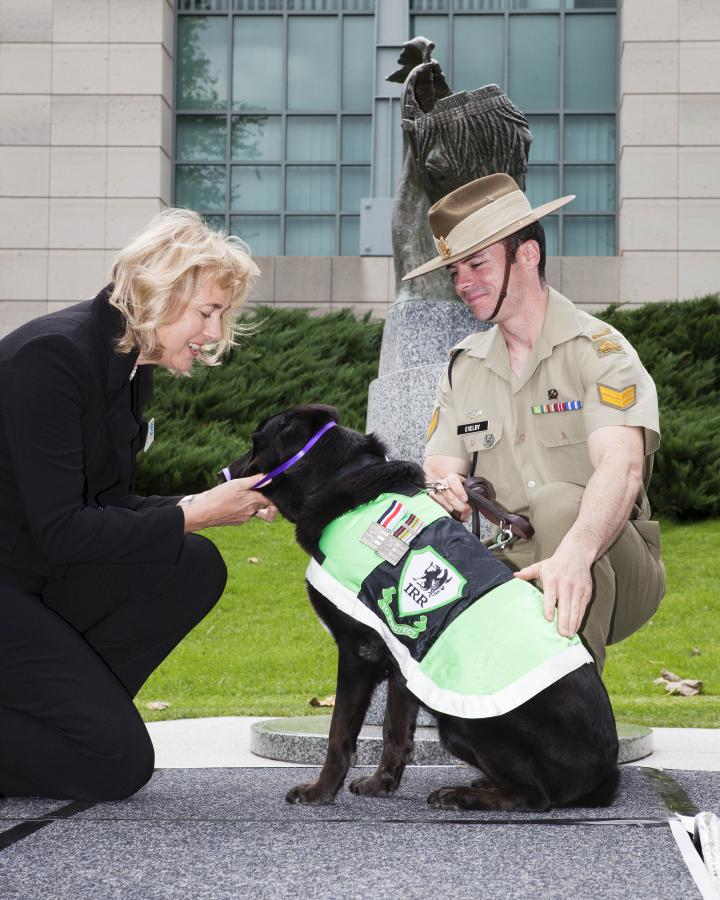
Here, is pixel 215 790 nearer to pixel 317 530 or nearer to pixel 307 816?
pixel 307 816

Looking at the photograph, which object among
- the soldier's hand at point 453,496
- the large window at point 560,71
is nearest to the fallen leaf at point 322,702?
the soldier's hand at point 453,496

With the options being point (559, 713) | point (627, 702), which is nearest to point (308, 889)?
point (559, 713)

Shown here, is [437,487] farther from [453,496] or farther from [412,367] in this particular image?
[412,367]

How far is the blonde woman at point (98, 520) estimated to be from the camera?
8.76ft

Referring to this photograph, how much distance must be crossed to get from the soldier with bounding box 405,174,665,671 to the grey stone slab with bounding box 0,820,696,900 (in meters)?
0.78

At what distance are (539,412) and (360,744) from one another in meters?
1.44

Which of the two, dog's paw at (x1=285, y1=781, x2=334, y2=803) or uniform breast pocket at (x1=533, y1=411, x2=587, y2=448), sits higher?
uniform breast pocket at (x1=533, y1=411, x2=587, y2=448)

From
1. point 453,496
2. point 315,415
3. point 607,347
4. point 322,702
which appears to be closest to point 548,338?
point 607,347

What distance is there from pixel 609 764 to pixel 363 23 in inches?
565

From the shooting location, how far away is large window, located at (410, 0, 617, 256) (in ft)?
48.9

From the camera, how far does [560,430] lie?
3.09 m

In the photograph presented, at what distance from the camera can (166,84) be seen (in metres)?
14.5

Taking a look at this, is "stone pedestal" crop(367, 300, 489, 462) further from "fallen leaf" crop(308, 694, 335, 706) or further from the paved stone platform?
the paved stone platform

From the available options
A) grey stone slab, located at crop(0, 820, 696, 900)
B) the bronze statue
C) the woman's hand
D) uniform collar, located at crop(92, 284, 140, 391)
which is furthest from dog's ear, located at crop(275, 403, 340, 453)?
the bronze statue
